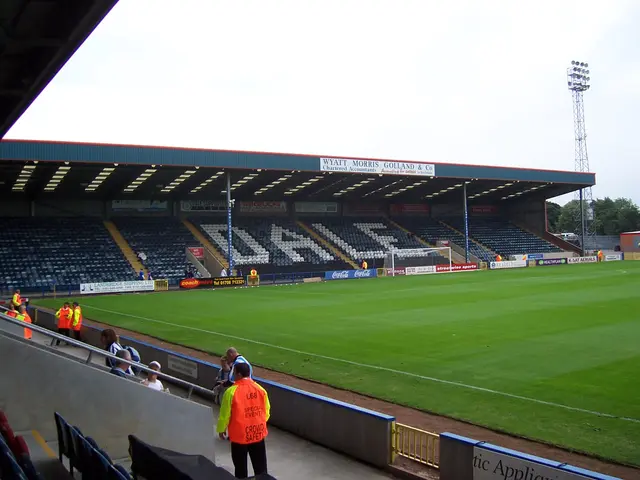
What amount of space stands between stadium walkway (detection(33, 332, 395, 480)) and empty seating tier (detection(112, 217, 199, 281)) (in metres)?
37.4

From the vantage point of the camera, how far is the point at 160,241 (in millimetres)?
50812

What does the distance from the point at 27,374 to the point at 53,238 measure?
4230 cm

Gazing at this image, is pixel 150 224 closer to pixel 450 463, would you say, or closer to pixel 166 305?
pixel 166 305

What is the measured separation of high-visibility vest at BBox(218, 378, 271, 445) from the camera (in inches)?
258

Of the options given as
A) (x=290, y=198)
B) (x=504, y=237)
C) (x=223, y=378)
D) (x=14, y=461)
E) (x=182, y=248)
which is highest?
(x=290, y=198)

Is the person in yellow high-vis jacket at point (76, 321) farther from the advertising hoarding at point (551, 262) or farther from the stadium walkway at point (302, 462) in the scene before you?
the advertising hoarding at point (551, 262)

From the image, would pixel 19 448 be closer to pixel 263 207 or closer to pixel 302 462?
pixel 302 462

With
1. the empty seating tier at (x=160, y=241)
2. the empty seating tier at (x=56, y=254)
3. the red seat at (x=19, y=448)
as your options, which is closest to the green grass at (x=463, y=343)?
the red seat at (x=19, y=448)

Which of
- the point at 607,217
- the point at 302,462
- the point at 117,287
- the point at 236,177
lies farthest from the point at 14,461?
the point at 607,217

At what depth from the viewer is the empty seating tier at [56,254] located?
136ft

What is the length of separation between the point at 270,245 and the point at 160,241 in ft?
32.6

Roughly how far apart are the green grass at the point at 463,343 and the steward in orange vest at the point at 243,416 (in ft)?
16.1

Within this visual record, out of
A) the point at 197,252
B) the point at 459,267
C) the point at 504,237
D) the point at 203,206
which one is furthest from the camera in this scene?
the point at 504,237

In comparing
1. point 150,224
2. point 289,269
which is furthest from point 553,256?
point 150,224
